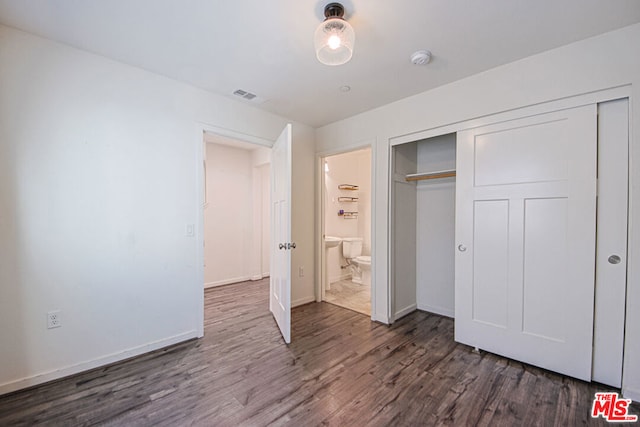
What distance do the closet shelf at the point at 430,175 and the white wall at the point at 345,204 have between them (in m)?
1.74

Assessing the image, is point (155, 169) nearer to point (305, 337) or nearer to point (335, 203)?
point (305, 337)

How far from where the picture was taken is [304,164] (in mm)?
3688

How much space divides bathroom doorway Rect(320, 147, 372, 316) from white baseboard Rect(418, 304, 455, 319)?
959mm

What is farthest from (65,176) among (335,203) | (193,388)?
(335,203)

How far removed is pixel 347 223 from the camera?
519 centimetres

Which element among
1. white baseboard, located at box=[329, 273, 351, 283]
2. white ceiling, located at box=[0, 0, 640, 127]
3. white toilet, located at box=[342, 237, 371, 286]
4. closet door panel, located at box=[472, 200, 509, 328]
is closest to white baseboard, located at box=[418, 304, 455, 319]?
closet door panel, located at box=[472, 200, 509, 328]

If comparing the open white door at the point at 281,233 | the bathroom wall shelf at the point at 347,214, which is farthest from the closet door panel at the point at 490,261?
the bathroom wall shelf at the point at 347,214

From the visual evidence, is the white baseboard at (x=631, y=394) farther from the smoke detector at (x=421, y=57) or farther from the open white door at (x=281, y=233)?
the smoke detector at (x=421, y=57)

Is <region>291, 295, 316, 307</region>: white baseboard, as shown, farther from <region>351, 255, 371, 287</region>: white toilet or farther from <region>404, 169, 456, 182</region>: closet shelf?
<region>404, 169, 456, 182</region>: closet shelf

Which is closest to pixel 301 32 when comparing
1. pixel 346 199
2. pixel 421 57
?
pixel 421 57

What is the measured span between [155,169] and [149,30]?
1.07m

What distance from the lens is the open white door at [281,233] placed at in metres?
2.57

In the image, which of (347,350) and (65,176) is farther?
(347,350)

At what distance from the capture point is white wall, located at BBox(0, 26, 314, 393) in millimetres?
1866
